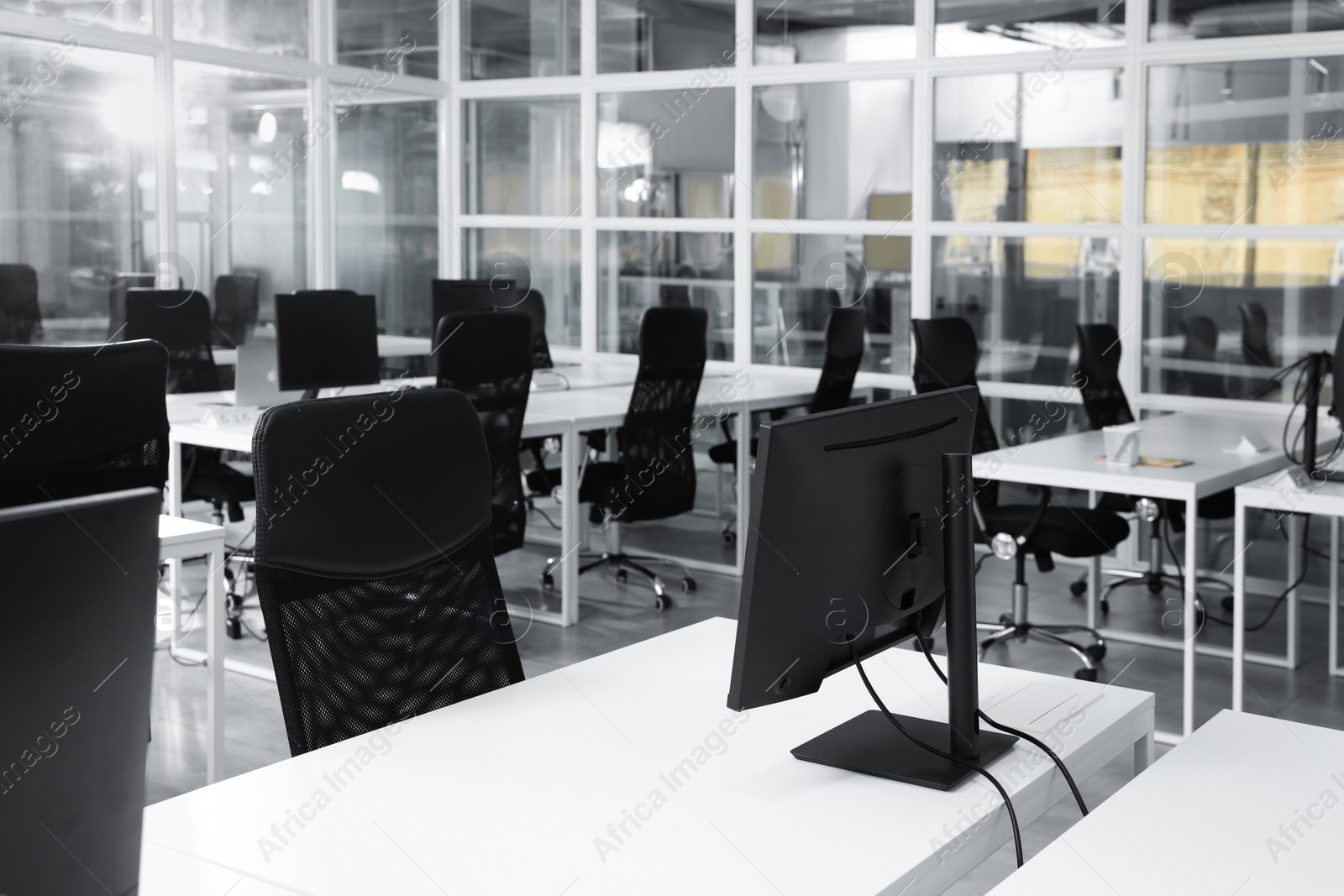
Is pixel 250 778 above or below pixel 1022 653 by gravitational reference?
above

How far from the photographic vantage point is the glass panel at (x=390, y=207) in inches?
309

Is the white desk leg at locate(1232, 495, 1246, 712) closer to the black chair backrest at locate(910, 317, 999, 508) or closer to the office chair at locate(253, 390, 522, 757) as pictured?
the black chair backrest at locate(910, 317, 999, 508)

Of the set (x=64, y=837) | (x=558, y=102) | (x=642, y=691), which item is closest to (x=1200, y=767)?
(x=642, y=691)

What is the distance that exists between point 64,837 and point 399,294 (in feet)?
25.1

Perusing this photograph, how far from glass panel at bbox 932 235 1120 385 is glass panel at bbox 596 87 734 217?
4.50 ft

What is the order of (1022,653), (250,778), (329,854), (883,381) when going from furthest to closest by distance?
(883,381), (1022,653), (250,778), (329,854)

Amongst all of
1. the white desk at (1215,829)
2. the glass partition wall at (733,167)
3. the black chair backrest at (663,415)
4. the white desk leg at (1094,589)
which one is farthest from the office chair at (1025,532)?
the white desk at (1215,829)

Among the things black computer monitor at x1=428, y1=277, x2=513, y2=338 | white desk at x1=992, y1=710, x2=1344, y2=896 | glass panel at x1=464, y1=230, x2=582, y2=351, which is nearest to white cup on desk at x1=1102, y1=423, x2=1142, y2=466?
white desk at x1=992, y1=710, x2=1344, y2=896

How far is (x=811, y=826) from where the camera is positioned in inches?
59.5

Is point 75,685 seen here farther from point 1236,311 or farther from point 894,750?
point 1236,311

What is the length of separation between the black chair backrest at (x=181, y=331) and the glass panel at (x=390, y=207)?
2104 millimetres

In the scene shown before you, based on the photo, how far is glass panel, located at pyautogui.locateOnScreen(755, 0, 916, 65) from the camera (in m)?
6.53

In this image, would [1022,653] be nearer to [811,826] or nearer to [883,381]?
[883,381]

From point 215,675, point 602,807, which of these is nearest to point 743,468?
point 215,675
